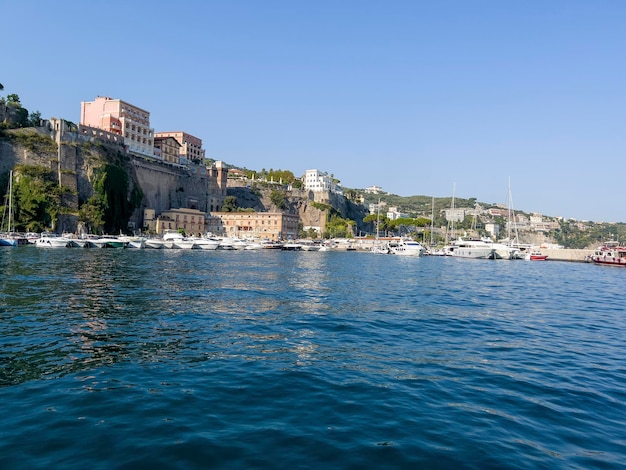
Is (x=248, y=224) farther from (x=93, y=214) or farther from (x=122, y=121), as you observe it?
(x=93, y=214)

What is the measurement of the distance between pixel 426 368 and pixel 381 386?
5.68ft

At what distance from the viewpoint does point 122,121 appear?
80.8 m

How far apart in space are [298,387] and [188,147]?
11161cm

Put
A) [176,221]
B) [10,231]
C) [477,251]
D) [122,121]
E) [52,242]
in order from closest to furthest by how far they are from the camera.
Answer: [52,242], [10,231], [477,251], [122,121], [176,221]

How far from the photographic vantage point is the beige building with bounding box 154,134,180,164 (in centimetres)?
9166

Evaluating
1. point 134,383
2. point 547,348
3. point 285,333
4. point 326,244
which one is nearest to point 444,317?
point 547,348

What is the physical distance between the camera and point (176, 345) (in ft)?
33.3

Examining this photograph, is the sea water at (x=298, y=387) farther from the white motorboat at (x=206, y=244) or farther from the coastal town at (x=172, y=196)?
the white motorboat at (x=206, y=244)

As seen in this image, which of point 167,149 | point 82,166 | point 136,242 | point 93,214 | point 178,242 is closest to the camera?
point 136,242

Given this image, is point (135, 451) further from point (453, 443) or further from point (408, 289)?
point (408, 289)

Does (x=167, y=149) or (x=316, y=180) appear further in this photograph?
(x=316, y=180)

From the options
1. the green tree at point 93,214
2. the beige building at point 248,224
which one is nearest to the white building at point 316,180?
the beige building at point 248,224

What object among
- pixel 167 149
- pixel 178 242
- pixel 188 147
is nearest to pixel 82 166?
pixel 178 242

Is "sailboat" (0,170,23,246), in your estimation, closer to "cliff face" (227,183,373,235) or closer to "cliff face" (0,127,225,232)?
"cliff face" (0,127,225,232)
